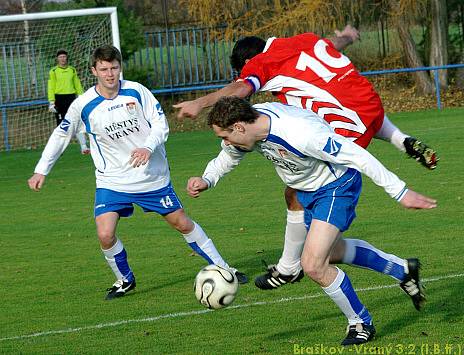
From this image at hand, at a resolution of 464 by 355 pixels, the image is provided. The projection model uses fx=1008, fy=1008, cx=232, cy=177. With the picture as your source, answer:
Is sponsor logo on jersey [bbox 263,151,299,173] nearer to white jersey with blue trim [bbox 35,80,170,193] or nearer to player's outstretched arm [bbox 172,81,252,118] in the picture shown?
player's outstretched arm [bbox 172,81,252,118]

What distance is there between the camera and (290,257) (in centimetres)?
703

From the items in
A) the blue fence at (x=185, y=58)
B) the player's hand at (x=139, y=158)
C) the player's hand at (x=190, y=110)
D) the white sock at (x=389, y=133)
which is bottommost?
the blue fence at (x=185, y=58)

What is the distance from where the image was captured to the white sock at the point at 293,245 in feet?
23.0

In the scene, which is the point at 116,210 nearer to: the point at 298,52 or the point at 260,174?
the point at 298,52

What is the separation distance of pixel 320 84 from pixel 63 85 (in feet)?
46.1

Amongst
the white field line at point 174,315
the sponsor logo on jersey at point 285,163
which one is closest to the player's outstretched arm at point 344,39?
the white field line at point 174,315

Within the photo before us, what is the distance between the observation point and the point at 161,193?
793 cm

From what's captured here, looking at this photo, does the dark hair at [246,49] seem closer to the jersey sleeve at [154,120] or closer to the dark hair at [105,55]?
the jersey sleeve at [154,120]

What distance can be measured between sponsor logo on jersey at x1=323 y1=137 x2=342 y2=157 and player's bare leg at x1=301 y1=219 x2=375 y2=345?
1.72 feet

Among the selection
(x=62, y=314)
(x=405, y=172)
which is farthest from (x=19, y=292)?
(x=405, y=172)

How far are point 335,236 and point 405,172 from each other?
329 inches

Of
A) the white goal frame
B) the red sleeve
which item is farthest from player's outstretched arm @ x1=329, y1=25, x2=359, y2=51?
the white goal frame

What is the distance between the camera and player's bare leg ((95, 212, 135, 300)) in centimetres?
783

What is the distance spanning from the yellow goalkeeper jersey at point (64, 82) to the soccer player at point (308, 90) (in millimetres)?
13415
